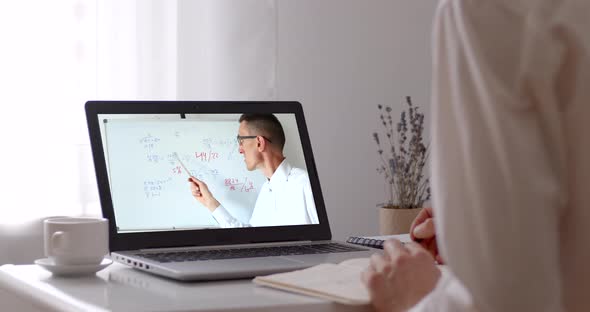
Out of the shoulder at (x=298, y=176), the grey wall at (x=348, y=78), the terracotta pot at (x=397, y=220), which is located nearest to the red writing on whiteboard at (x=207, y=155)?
the shoulder at (x=298, y=176)

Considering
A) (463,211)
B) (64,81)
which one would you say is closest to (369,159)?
(64,81)

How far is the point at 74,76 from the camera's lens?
2.59m

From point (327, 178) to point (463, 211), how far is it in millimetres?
2318

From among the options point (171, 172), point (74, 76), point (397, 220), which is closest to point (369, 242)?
point (171, 172)

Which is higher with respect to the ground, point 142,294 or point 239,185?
point 239,185

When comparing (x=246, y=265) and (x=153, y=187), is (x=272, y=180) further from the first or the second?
(x=246, y=265)

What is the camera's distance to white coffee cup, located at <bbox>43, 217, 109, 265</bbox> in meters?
1.32

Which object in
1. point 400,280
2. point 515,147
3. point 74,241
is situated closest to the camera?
point 515,147

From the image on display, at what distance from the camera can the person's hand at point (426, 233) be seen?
152cm

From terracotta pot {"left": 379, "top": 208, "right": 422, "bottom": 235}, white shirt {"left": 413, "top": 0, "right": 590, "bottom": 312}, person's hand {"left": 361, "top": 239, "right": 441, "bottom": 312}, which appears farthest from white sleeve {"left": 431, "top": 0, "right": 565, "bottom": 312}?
terracotta pot {"left": 379, "top": 208, "right": 422, "bottom": 235}

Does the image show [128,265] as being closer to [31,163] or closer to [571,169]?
[571,169]

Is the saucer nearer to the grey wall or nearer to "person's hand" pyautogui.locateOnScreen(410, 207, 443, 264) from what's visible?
"person's hand" pyautogui.locateOnScreen(410, 207, 443, 264)

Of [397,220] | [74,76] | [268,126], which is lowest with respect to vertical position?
[397,220]

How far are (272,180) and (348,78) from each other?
4.52 ft
